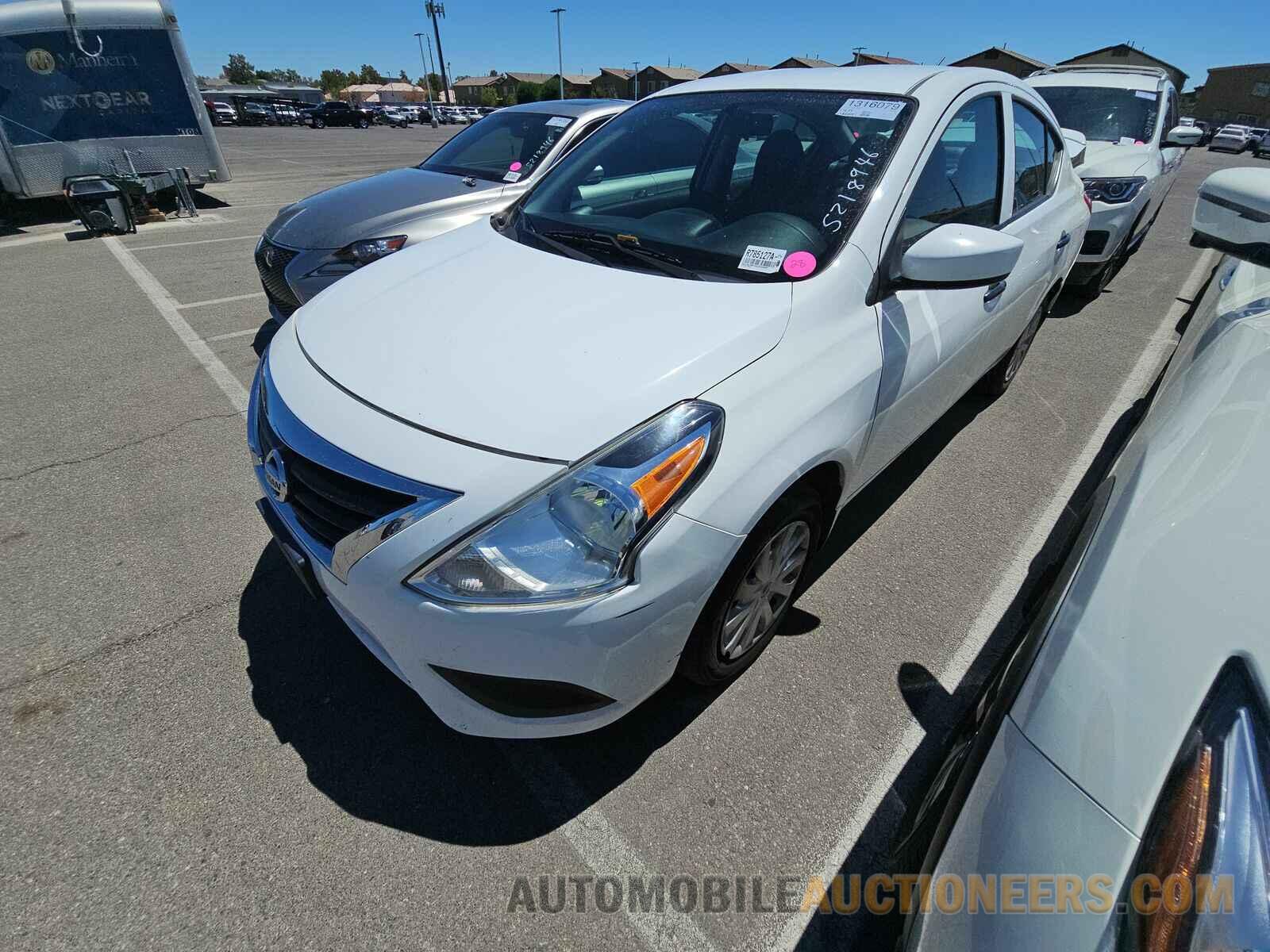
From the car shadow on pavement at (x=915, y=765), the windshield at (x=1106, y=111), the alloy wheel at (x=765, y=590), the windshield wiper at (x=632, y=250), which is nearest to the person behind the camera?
the car shadow on pavement at (x=915, y=765)

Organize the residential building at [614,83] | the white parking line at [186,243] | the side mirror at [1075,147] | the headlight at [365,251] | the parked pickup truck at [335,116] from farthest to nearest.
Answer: the residential building at [614,83] → the parked pickup truck at [335,116] → the white parking line at [186,243] → the side mirror at [1075,147] → the headlight at [365,251]

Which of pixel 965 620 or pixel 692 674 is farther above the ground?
pixel 692 674

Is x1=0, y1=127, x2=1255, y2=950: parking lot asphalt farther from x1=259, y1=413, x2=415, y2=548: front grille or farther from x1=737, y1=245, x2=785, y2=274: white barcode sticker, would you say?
x1=737, y1=245, x2=785, y2=274: white barcode sticker

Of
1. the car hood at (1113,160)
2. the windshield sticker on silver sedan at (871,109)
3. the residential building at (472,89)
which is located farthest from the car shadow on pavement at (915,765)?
the residential building at (472,89)

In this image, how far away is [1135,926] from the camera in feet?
2.57

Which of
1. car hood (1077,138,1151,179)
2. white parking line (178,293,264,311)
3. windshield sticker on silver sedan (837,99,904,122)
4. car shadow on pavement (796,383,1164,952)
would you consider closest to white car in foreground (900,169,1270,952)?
car shadow on pavement (796,383,1164,952)

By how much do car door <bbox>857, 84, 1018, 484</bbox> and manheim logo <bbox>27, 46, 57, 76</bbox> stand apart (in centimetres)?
1163

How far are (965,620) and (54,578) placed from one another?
11.8 feet

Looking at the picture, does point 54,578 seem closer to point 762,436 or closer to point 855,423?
point 762,436

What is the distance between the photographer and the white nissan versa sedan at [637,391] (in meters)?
1.42

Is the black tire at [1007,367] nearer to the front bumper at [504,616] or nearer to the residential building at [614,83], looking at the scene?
the front bumper at [504,616]

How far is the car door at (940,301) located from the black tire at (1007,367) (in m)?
1.00

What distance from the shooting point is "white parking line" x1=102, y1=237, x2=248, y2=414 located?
408cm

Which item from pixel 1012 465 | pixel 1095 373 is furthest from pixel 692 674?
pixel 1095 373
